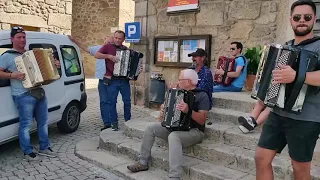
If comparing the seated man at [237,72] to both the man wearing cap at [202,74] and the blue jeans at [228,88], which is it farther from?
the man wearing cap at [202,74]

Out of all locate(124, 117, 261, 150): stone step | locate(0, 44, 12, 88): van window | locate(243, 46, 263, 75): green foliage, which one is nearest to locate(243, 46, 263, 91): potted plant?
locate(243, 46, 263, 75): green foliage

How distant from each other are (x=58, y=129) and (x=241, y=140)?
3618 mm

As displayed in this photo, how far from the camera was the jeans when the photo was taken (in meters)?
3.51

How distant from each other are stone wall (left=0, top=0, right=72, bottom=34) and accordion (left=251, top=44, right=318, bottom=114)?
8.98 metres

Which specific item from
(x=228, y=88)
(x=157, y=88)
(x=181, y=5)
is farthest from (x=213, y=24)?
(x=157, y=88)

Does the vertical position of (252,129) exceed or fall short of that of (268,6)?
it falls short

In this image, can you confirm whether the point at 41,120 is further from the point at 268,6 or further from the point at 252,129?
the point at 268,6

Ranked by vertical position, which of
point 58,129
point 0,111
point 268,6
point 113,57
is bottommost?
point 58,129

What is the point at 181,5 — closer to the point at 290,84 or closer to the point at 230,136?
the point at 230,136

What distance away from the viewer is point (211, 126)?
4.37m

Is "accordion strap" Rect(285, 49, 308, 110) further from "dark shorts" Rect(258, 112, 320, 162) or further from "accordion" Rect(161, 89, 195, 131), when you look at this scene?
"accordion" Rect(161, 89, 195, 131)

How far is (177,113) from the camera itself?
3.68 meters

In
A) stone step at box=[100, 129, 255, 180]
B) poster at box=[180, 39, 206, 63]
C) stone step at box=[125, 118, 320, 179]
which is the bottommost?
stone step at box=[100, 129, 255, 180]

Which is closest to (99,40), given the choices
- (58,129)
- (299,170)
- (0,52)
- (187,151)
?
(58,129)
